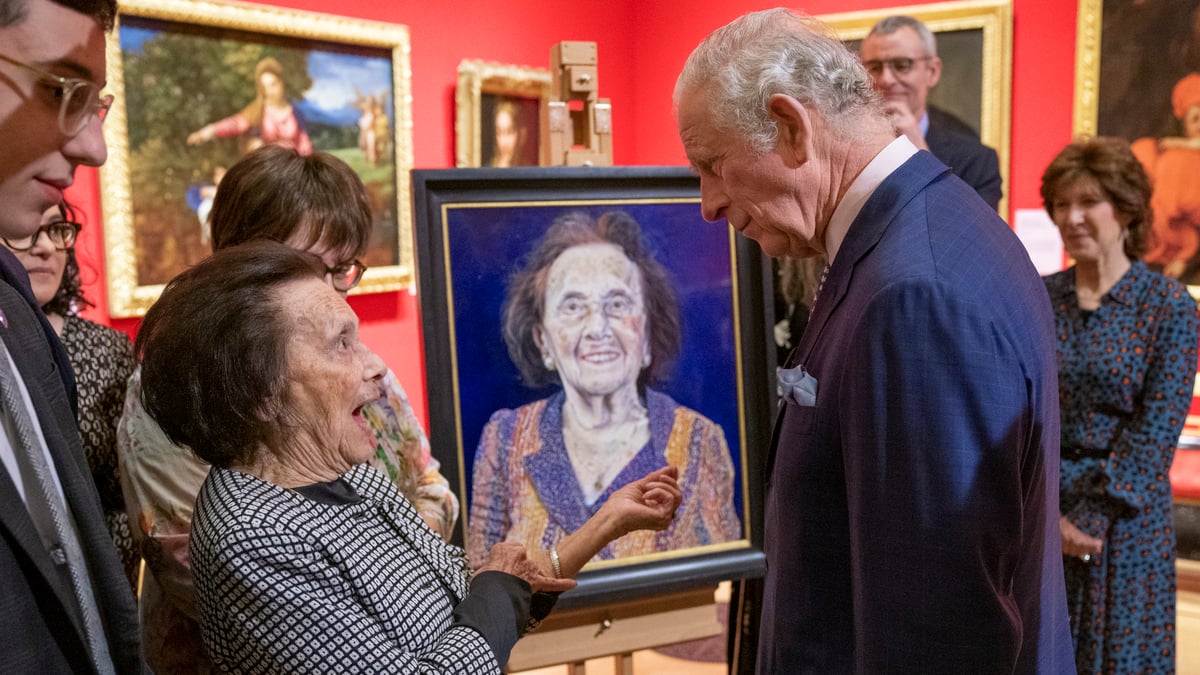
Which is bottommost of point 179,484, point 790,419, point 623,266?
point 179,484

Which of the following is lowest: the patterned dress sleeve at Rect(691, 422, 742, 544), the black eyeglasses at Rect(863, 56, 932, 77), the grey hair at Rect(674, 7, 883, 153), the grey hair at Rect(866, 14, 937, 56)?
the patterned dress sleeve at Rect(691, 422, 742, 544)

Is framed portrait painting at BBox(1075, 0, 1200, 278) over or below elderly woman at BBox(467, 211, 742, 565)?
over

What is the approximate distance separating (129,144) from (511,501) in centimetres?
203

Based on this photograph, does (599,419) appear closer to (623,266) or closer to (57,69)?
(623,266)

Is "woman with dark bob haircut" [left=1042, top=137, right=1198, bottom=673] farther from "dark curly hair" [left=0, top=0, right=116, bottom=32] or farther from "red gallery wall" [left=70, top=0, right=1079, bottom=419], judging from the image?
"dark curly hair" [left=0, top=0, right=116, bottom=32]

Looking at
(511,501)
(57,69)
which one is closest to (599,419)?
(511,501)

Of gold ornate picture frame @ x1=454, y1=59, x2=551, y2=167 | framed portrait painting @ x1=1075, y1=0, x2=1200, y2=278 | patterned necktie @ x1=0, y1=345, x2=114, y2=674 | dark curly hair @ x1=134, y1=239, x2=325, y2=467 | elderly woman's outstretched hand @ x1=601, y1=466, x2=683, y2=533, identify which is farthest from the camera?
gold ornate picture frame @ x1=454, y1=59, x2=551, y2=167

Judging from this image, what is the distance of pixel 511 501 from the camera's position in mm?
2424

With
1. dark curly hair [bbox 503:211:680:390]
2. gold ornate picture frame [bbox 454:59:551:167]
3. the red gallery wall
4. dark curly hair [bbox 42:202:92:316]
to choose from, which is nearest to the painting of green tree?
the red gallery wall

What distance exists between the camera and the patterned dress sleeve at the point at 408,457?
6.35 ft

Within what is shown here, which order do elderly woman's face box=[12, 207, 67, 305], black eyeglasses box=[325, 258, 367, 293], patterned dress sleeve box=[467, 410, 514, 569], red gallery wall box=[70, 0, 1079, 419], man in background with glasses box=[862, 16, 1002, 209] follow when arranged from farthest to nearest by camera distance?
red gallery wall box=[70, 0, 1079, 419]
man in background with glasses box=[862, 16, 1002, 209]
patterned dress sleeve box=[467, 410, 514, 569]
elderly woman's face box=[12, 207, 67, 305]
black eyeglasses box=[325, 258, 367, 293]

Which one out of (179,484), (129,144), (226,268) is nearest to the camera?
(226,268)

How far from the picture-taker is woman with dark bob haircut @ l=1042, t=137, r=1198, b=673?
113 inches

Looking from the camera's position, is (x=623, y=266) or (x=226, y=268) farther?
(x=623, y=266)
